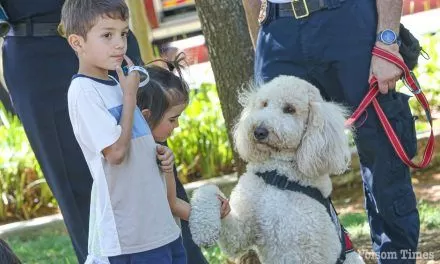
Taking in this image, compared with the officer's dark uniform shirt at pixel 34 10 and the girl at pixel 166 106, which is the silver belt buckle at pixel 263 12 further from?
the officer's dark uniform shirt at pixel 34 10

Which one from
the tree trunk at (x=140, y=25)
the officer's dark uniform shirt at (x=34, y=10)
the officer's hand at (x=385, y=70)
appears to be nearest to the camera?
the officer's hand at (x=385, y=70)

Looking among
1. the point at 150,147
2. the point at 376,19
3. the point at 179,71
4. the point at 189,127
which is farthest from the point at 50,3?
the point at 189,127

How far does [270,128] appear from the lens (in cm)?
327

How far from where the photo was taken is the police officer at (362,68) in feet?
12.0

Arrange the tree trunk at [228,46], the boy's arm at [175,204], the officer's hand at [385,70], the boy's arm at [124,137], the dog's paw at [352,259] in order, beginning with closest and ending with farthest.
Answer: the boy's arm at [124,137]
the boy's arm at [175,204]
the dog's paw at [352,259]
the officer's hand at [385,70]
the tree trunk at [228,46]

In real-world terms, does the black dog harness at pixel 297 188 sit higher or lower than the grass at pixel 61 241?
higher

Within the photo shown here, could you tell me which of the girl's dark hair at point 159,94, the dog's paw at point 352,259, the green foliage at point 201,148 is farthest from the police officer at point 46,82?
the green foliage at point 201,148

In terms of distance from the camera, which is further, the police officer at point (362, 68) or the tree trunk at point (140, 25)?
the tree trunk at point (140, 25)

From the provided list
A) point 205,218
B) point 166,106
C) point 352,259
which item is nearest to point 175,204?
point 205,218

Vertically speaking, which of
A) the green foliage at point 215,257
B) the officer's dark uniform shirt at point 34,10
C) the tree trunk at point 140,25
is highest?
the officer's dark uniform shirt at point 34,10

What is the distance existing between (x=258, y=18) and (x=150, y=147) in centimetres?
119

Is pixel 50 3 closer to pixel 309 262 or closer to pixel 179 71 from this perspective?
pixel 179 71

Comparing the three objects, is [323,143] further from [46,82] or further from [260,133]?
[46,82]

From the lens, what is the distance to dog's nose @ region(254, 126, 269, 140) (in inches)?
129
